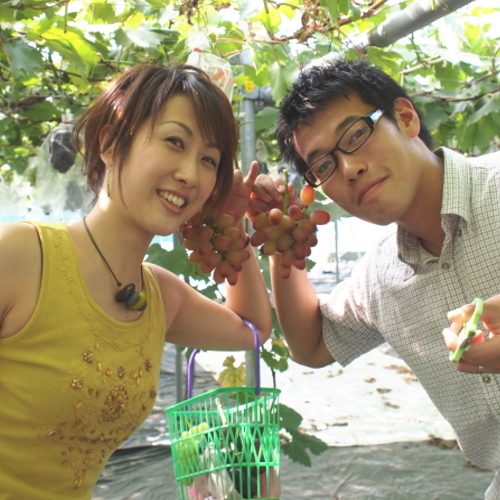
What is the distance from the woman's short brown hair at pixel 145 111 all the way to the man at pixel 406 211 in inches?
9.5

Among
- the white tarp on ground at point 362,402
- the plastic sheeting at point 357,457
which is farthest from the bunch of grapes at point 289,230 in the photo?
the white tarp on ground at point 362,402

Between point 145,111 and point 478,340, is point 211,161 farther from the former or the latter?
point 478,340

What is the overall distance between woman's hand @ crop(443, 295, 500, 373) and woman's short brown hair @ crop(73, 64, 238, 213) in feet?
2.60

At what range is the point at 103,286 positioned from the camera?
143cm

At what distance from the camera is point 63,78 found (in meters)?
3.02

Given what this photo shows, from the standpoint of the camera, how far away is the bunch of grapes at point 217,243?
1536 mm

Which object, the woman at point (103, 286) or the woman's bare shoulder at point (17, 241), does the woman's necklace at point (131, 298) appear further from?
the woman's bare shoulder at point (17, 241)

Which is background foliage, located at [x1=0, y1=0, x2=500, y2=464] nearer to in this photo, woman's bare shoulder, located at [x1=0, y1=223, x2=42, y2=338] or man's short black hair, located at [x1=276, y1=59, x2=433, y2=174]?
man's short black hair, located at [x1=276, y1=59, x2=433, y2=174]

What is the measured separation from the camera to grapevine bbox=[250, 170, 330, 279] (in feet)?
4.99

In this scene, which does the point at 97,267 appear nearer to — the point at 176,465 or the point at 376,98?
the point at 176,465

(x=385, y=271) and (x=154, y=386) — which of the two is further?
(x=385, y=271)

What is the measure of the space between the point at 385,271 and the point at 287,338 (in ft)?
1.45

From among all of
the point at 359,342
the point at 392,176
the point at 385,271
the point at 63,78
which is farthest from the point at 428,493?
the point at 63,78

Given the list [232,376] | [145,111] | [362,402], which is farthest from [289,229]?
[362,402]
